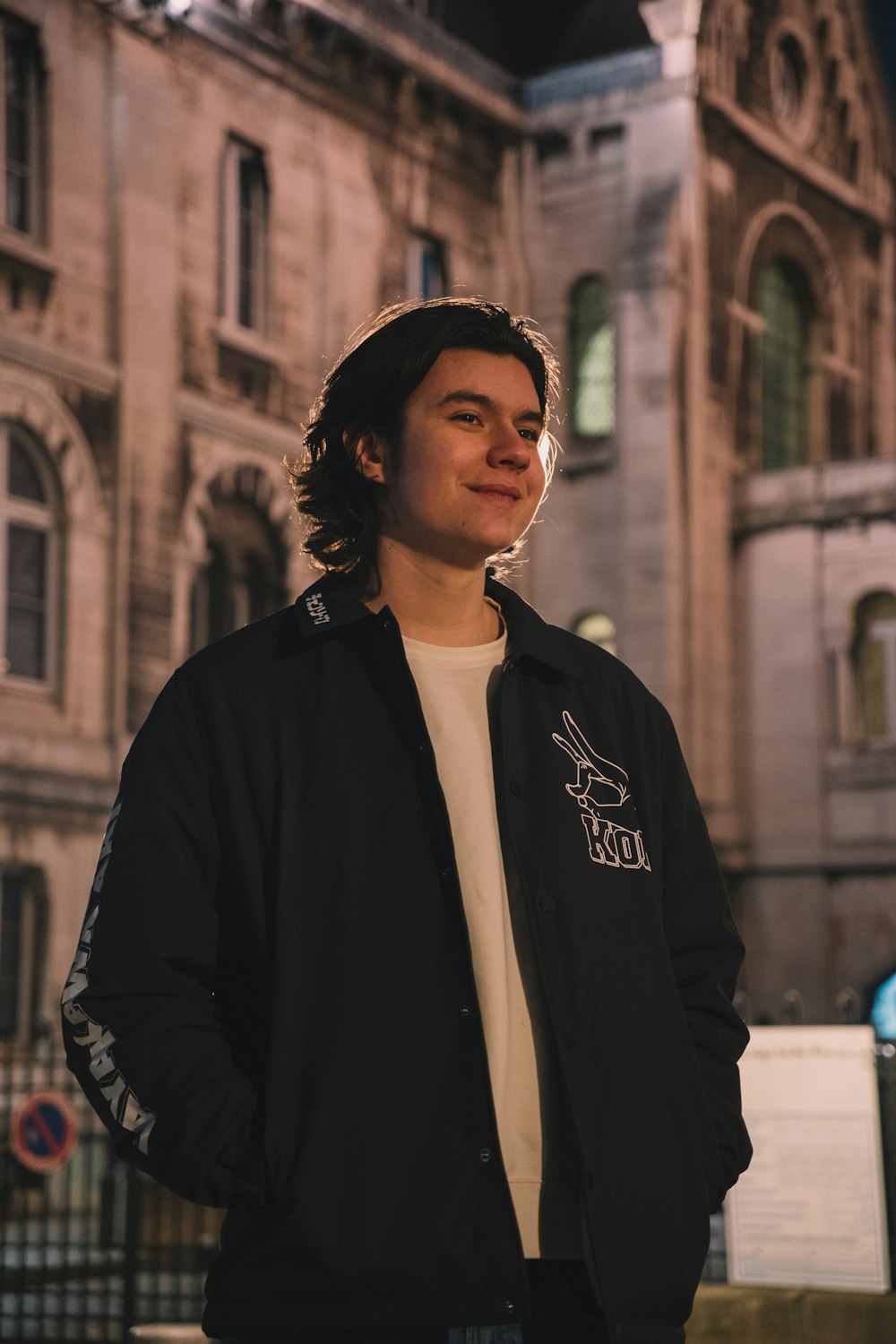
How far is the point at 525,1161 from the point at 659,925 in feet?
1.38

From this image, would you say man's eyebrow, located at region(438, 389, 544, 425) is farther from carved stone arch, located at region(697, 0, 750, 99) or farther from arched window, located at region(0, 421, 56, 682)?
carved stone arch, located at region(697, 0, 750, 99)

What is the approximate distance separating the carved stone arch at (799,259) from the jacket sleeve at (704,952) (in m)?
22.4

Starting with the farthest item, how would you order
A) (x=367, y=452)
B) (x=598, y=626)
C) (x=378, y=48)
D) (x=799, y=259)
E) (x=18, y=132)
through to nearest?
1. (x=799, y=259)
2. (x=598, y=626)
3. (x=378, y=48)
4. (x=18, y=132)
5. (x=367, y=452)

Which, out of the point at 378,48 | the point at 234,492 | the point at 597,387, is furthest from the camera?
the point at 597,387

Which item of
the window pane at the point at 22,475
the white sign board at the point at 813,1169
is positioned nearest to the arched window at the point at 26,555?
the window pane at the point at 22,475

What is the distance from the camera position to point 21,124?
17094mm

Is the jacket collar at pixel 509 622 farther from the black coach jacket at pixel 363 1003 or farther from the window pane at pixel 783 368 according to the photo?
the window pane at pixel 783 368

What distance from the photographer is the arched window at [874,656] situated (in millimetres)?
23484

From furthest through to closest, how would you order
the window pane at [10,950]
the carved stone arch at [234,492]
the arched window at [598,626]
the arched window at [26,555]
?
the arched window at [598,626] < the carved stone arch at [234,492] < the arched window at [26,555] < the window pane at [10,950]

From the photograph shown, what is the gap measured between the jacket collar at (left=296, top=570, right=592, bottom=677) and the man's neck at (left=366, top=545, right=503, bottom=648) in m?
0.06

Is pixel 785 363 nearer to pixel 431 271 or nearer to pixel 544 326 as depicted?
pixel 544 326

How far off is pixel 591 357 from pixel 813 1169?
18.6 metres

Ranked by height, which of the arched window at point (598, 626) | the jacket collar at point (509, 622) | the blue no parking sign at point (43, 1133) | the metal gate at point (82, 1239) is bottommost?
the metal gate at point (82, 1239)

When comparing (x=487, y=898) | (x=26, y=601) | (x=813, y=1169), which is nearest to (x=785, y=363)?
(x=26, y=601)
